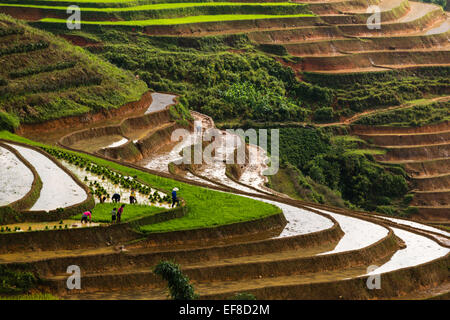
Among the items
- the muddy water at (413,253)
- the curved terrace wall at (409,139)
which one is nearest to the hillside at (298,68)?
the curved terrace wall at (409,139)

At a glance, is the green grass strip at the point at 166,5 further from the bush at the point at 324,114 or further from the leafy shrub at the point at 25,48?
the leafy shrub at the point at 25,48

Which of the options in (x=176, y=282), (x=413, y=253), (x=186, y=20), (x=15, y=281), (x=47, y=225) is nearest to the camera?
(x=176, y=282)

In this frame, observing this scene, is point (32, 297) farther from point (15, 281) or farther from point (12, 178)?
point (12, 178)

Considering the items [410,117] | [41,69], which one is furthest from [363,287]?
[410,117]

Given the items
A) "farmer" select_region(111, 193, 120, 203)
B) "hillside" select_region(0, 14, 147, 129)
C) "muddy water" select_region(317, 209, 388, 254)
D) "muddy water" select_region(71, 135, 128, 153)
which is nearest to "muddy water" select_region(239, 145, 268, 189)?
"muddy water" select_region(71, 135, 128, 153)

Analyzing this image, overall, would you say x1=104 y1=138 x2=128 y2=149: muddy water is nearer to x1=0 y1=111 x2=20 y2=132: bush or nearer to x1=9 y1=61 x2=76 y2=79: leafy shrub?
x1=0 y1=111 x2=20 y2=132: bush

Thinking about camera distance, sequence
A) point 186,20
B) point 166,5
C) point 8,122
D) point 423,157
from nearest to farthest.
Answer: point 8,122, point 423,157, point 186,20, point 166,5
